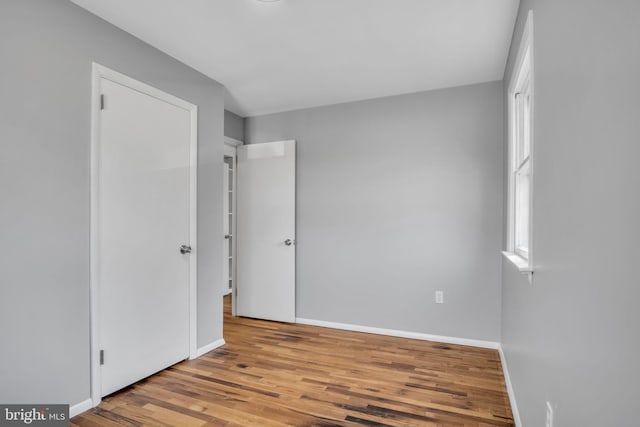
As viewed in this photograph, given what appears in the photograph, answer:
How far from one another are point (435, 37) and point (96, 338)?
297 centimetres

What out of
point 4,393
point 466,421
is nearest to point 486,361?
point 466,421

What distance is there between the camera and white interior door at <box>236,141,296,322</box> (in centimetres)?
394

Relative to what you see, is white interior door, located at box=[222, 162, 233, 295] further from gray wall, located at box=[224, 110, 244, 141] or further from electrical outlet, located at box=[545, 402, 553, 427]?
electrical outlet, located at box=[545, 402, 553, 427]

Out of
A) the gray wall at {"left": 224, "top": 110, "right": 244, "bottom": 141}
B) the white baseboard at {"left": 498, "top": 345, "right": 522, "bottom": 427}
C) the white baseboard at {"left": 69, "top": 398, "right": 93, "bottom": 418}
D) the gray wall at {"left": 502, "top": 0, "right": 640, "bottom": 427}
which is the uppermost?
the gray wall at {"left": 224, "top": 110, "right": 244, "bottom": 141}

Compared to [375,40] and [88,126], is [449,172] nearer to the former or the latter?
[375,40]

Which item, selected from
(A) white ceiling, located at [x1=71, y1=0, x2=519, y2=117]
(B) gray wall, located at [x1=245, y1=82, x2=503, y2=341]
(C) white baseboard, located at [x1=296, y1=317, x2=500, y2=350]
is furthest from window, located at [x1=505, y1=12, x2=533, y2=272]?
(C) white baseboard, located at [x1=296, y1=317, x2=500, y2=350]

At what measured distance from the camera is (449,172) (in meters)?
3.30

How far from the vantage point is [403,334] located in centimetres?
345

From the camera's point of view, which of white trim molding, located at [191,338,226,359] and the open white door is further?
white trim molding, located at [191,338,226,359]

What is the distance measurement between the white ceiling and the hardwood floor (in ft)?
7.92

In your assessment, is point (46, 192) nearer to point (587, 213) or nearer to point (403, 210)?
point (587, 213)

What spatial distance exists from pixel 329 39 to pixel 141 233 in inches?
75.1

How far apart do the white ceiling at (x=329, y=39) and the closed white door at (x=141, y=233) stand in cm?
50

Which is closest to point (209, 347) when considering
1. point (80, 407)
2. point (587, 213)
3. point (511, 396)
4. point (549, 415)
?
point (80, 407)
